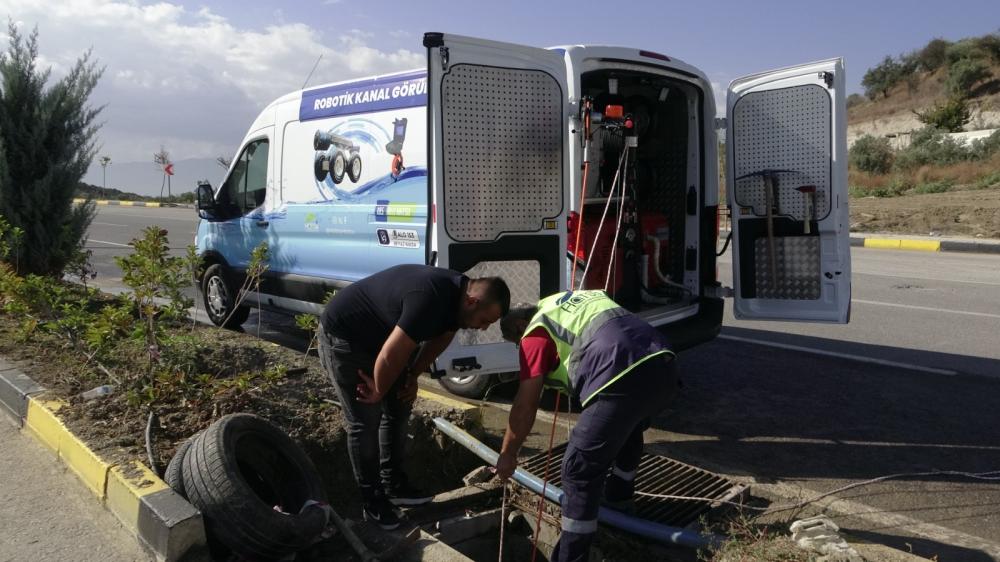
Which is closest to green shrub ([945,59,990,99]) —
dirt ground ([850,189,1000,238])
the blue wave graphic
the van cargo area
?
dirt ground ([850,189,1000,238])

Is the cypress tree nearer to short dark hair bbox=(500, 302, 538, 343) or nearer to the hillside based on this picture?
short dark hair bbox=(500, 302, 538, 343)

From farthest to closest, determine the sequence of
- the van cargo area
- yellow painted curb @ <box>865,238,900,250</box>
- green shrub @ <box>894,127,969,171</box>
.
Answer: green shrub @ <box>894,127,969,171</box>, yellow painted curb @ <box>865,238,900,250</box>, the van cargo area

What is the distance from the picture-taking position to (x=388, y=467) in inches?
163

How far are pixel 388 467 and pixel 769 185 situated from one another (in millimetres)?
3689

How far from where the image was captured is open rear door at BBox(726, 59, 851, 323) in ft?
19.1

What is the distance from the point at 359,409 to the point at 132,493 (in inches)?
41.8

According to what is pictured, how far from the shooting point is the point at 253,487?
12.7 ft

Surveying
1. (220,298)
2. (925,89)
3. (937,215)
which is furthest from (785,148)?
(925,89)

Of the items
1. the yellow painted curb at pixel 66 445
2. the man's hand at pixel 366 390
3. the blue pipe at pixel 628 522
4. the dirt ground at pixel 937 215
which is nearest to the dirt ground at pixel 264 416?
the yellow painted curb at pixel 66 445

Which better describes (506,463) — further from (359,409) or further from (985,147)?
(985,147)

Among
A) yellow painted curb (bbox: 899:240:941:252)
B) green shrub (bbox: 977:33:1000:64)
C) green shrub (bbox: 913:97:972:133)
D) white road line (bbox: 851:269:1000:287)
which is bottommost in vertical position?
white road line (bbox: 851:269:1000:287)

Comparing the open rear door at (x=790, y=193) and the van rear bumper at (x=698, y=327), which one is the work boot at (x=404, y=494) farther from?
the open rear door at (x=790, y=193)

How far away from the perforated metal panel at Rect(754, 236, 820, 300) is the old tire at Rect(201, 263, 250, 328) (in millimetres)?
5162

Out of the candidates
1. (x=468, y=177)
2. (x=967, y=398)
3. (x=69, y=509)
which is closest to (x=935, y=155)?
(x=967, y=398)
